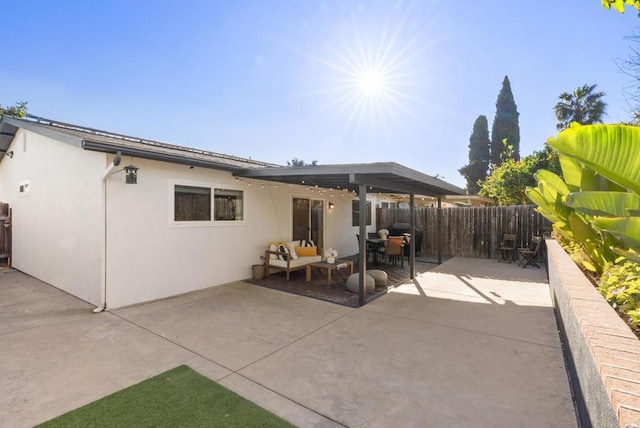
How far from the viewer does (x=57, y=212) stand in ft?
23.5

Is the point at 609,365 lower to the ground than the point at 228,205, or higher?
lower

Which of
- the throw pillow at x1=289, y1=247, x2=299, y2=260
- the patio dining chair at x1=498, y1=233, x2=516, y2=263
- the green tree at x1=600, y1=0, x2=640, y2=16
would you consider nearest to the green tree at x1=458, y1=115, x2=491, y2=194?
the patio dining chair at x1=498, y1=233, x2=516, y2=263

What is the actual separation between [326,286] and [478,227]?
772cm

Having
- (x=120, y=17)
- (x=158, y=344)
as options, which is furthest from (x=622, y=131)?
(x=120, y=17)

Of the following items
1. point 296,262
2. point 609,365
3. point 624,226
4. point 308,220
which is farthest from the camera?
point 308,220

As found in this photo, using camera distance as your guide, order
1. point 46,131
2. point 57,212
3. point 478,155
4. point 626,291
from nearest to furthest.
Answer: point 626,291, point 46,131, point 57,212, point 478,155

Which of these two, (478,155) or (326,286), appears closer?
(326,286)

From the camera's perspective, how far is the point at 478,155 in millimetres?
30562

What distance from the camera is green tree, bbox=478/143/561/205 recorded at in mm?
14362

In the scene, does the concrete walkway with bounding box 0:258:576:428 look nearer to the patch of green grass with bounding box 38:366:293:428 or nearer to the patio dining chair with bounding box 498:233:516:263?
the patch of green grass with bounding box 38:366:293:428

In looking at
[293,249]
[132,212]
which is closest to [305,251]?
[293,249]

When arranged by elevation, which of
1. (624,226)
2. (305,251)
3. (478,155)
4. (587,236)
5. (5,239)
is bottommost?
(305,251)

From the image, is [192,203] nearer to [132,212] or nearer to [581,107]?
[132,212]

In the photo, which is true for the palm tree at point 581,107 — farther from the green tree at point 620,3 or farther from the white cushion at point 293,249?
the green tree at point 620,3
